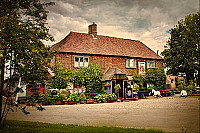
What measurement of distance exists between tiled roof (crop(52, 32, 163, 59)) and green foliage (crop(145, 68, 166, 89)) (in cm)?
271

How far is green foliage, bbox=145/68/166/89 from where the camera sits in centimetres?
3088

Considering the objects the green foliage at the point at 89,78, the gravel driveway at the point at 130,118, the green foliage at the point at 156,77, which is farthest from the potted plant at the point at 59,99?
the green foliage at the point at 156,77

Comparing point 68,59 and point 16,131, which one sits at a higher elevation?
point 68,59

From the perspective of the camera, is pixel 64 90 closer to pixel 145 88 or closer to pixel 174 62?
pixel 145 88

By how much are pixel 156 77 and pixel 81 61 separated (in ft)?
37.9

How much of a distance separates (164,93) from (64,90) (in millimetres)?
13410

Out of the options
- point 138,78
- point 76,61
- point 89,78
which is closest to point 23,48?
point 89,78

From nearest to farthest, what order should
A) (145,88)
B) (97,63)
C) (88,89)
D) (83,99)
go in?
(83,99) < (88,89) < (97,63) < (145,88)

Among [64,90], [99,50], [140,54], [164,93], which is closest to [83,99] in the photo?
[64,90]

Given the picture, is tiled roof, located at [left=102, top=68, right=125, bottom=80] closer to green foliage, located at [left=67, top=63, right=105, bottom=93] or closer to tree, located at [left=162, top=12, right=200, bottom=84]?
green foliage, located at [left=67, top=63, right=105, bottom=93]

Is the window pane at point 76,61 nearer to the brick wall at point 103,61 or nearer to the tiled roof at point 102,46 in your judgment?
the brick wall at point 103,61

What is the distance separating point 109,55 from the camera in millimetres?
28984

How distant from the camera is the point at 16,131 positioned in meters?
7.61

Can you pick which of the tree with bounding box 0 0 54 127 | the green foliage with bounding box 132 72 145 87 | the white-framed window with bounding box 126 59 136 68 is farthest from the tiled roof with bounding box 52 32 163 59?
the tree with bounding box 0 0 54 127
